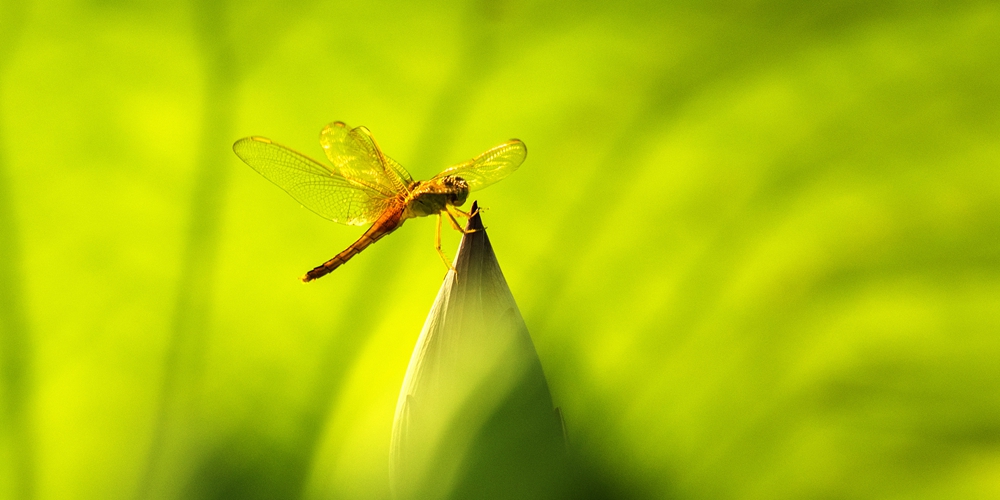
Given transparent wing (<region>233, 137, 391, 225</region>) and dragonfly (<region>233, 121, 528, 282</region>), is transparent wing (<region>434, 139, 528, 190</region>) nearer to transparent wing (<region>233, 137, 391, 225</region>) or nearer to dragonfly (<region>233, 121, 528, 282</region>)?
dragonfly (<region>233, 121, 528, 282</region>)

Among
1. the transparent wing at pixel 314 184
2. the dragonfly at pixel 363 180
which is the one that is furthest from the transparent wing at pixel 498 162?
the transparent wing at pixel 314 184

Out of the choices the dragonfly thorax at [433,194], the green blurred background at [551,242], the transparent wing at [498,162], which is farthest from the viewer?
the dragonfly thorax at [433,194]

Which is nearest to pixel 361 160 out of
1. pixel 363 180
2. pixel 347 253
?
pixel 363 180

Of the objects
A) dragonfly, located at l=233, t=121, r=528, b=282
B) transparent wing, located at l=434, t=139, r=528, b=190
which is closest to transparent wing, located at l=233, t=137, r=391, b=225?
dragonfly, located at l=233, t=121, r=528, b=282

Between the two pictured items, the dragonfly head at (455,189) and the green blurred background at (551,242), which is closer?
the green blurred background at (551,242)

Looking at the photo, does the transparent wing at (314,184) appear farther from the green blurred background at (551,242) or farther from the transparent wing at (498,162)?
the transparent wing at (498,162)

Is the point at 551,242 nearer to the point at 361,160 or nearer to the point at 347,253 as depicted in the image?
the point at 347,253
